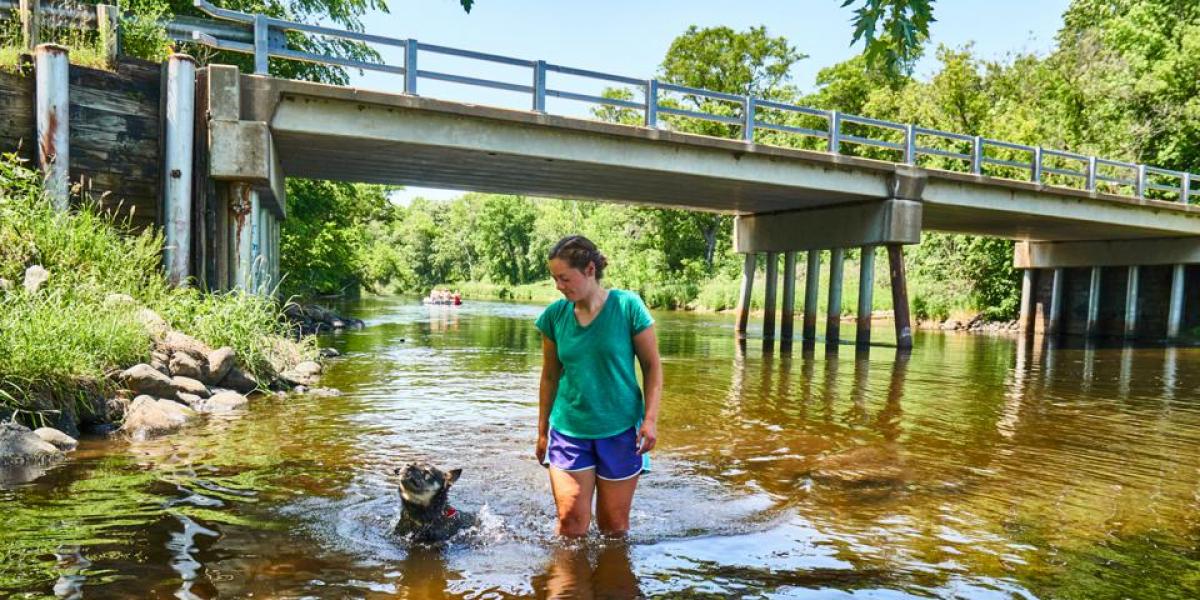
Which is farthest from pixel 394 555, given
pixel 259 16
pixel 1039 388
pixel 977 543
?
pixel 1039 388

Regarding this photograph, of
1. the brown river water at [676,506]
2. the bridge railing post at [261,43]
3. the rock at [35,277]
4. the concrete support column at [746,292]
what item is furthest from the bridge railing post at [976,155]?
the rock at [35,277]

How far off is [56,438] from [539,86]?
10.7 m

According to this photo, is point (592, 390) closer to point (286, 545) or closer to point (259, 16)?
point (286, 545)

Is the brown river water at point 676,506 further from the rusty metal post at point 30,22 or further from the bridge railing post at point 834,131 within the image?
the bridge railing post at point 834,131

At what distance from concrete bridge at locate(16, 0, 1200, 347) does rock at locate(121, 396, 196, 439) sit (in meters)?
4.89

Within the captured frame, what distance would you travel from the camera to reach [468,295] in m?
86.9

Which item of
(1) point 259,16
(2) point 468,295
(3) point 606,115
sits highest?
(3) point 606,115

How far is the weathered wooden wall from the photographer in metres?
12.1

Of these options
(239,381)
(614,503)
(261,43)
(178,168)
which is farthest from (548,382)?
(261,43)

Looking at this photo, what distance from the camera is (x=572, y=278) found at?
174 inches

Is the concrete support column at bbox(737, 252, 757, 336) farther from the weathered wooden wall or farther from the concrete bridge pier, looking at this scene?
the weathered wooden wall

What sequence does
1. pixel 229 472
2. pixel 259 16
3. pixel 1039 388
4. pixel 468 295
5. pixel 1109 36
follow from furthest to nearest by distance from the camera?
1. pixel 468 295
2. pixel 1109 36
3. pixel 1039 388
4. pixel 259 16
5. pixel 229 472

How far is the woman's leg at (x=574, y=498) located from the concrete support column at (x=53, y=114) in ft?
34.0

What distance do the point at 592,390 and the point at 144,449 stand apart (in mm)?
5008
